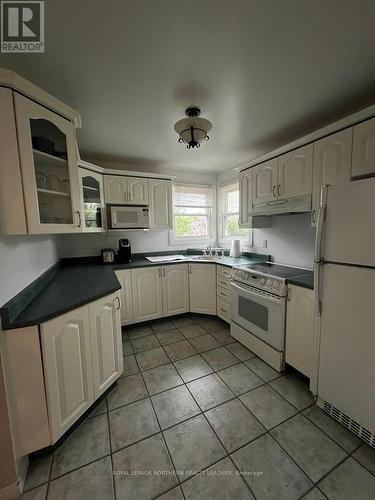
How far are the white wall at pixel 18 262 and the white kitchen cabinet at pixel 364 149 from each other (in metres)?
2.48

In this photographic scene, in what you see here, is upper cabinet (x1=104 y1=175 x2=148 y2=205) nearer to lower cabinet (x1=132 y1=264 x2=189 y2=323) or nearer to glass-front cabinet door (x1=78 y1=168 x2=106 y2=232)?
glass-front cabinet door (x1=78 y1=168 x2=106 y2=232)

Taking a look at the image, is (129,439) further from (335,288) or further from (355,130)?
(355,130)

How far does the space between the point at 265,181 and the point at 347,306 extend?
1548mm

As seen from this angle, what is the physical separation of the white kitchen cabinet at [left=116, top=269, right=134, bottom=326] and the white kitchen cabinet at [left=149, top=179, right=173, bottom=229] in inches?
31.9

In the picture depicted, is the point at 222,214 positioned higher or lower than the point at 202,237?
higher

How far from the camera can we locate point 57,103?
134 centimetres

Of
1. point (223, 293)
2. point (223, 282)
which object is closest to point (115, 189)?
point (223, 282)

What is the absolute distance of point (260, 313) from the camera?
6.97ft

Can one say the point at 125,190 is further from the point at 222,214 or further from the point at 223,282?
the point at 223,282

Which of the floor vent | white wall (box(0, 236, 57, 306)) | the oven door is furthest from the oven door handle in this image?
white wall (box(0, 236, 57, 306))

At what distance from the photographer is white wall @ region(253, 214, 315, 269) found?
231 centimetres

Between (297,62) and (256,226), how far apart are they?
1631 mm

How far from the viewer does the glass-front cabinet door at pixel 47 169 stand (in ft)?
3.84

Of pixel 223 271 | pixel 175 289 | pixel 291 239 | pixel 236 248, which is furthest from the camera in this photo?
pixel 236 248
